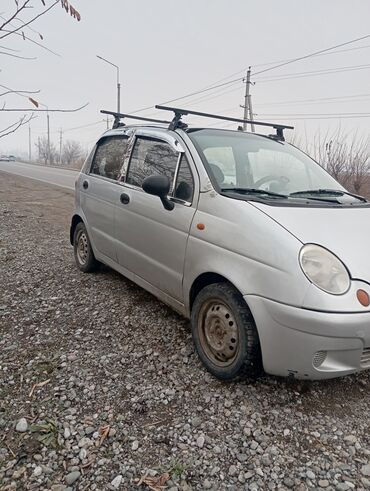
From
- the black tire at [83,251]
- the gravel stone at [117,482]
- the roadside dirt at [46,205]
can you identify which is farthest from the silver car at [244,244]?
the roadside dirt at [46,205]

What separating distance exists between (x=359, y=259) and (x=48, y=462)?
84.4 inches

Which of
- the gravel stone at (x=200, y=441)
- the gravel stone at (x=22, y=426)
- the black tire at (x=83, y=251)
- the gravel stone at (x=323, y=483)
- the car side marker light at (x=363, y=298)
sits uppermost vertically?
the car side marker light at (x=363, y=298)

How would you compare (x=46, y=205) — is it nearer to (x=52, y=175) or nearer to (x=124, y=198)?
(x=124, y=198)

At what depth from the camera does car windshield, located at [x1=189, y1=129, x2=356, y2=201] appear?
9.56ft

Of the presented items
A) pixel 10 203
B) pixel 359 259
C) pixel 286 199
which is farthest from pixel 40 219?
pixel 359 259

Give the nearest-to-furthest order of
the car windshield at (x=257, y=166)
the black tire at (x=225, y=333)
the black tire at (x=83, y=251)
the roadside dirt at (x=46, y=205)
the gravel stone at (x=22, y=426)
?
the gravel stone at (x=22, y=426)
the black tire at (x=225, y=333)
the car windshield at (x=257, y=166)
the black tire at (x=83, y=251)
the roadside dirt at (x=46, y=205)

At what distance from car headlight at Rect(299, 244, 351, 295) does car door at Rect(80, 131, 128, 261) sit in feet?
7.23

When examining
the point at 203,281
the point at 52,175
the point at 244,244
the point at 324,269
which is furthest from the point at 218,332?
the point at 52,175

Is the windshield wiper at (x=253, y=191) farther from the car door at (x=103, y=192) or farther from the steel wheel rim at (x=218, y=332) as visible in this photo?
the car door at (x=103, y=192)

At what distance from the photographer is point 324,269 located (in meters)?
2.17

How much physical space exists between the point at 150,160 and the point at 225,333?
1.79 meters

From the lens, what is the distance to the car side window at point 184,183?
2.92m

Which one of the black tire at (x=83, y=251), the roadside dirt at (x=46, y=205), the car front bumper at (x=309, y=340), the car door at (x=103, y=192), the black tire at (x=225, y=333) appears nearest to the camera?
the car front bumper at (x=309, y=340)

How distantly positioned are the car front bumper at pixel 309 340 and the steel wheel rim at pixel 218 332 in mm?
A: 271
